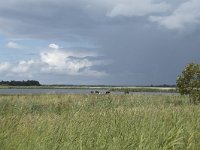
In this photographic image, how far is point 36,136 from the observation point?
25.2 feet

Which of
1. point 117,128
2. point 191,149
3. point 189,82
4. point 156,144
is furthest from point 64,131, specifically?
point 189,82

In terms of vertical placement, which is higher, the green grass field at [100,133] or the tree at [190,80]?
the tree at [190,80]

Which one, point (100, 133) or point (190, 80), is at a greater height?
point (190, 80)

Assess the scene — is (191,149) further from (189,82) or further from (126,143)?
(189,82)

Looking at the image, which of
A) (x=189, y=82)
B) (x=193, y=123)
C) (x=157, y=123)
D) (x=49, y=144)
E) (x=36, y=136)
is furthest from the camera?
(x=189, y=82)

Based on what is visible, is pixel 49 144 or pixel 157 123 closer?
pixel 49 144

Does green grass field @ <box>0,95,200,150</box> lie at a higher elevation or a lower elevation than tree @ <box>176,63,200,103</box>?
lower

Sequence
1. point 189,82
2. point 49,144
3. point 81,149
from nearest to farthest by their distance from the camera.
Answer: point 81,149, point 49,144, point 189,82

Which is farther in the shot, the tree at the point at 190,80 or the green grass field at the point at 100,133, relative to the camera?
the tree at the point at 190,80

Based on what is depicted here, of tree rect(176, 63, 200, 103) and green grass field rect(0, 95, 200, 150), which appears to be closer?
green grass field rect(0, 95, 200, 150)

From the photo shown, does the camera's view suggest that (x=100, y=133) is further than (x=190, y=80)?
No

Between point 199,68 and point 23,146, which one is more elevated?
point 199,68

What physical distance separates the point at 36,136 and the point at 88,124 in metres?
1.32

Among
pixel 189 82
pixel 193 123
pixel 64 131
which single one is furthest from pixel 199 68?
pixel 64 131
